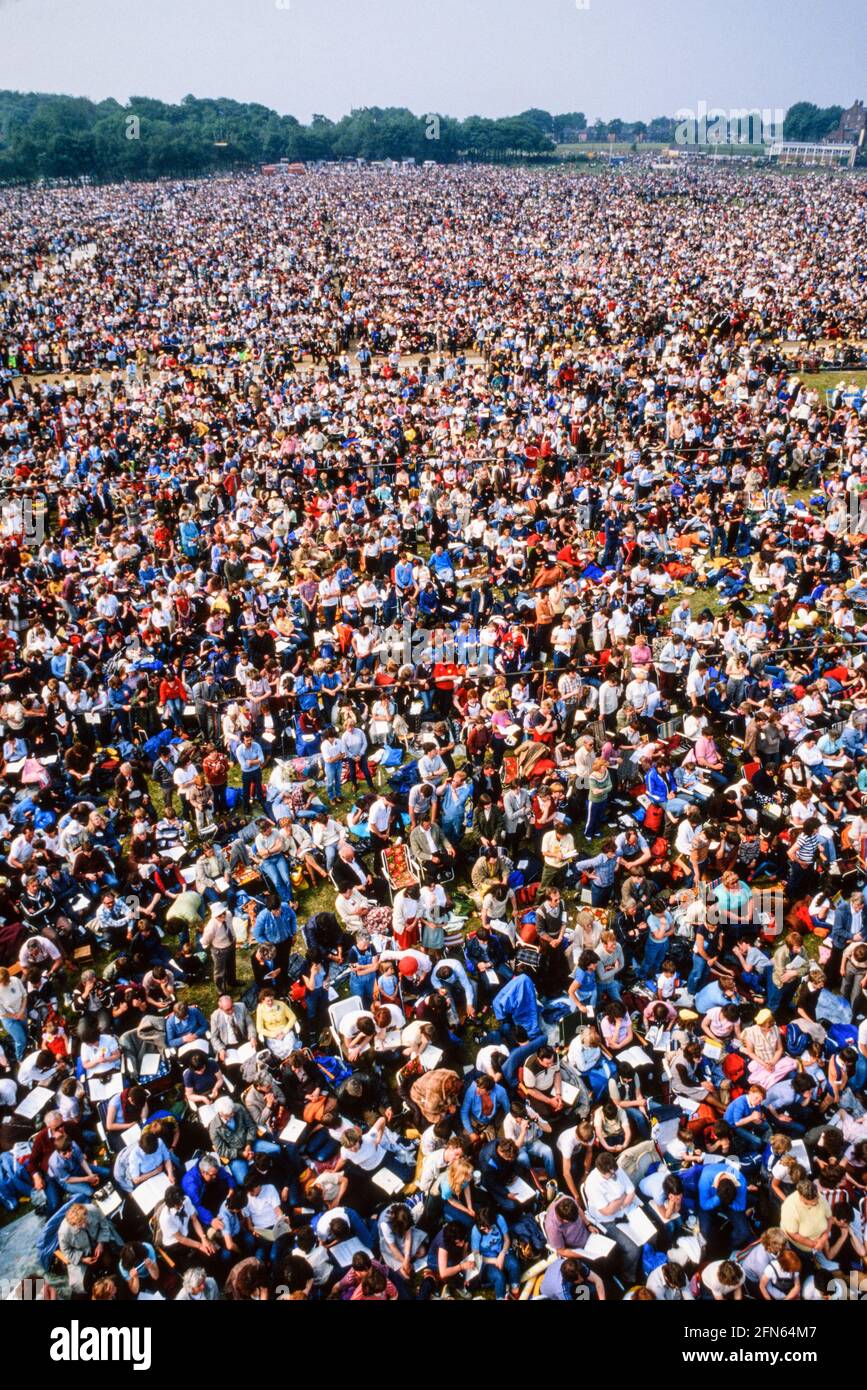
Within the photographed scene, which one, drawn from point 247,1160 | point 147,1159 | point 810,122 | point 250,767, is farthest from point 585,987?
point 810,122

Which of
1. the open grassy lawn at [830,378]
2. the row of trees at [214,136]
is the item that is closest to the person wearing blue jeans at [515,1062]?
the open grassy lawn at [830,378]

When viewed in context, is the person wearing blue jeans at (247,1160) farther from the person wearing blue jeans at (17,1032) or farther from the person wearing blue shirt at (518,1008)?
the person wearing blue jeans at (17,1032)

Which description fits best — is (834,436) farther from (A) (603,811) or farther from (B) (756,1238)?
(B) (756,1238)

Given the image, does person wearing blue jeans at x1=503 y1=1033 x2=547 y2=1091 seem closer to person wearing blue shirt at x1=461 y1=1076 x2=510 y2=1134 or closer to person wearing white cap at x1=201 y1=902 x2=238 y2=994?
person wearing blue shirt at x1=461 y1=1076 x2=510 y2=1134

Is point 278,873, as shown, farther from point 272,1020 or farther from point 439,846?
point 272,1020

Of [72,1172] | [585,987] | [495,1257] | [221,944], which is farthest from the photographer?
[221,944]
